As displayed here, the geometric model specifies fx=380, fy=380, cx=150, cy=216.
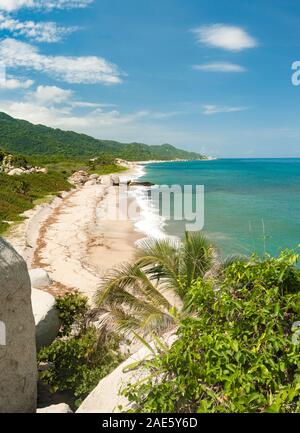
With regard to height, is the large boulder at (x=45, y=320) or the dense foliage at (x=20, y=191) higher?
the dense foliage at (x=20, y=191)

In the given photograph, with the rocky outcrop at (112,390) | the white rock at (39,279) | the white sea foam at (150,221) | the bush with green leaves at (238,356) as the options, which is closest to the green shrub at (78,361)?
the rocky outcrop at (112,390)

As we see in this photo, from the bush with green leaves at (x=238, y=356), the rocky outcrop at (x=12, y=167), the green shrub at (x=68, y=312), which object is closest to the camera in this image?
the bush with green leaves at (x=238, y=356)

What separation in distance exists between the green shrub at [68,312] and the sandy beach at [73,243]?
134 inches

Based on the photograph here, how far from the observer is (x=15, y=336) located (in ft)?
16.1

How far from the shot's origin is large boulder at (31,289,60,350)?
7324 mm

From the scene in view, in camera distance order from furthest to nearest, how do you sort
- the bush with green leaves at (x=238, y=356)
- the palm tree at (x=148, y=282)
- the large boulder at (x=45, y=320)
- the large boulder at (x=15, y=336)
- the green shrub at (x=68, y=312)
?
1. the green shrub at (x=68, y=312)
2. the large boulder at (x=45, y=320)
3. the palm tree at (x=148, y=282)
4. the large boulder at (x=15, y=336)
5. the bush with green leaves at (x=238, y=356)

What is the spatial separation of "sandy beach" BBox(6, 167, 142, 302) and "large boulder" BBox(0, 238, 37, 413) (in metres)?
6.46

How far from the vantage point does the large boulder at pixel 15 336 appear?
4699 millimetres

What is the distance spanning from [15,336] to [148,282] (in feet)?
9.31

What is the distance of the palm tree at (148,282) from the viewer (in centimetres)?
671

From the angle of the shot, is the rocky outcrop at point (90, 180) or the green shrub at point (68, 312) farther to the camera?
the rocky outcrop at point (90, 180)

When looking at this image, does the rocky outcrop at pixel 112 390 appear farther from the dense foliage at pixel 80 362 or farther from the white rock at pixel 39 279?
the white rock at pixel 39 279

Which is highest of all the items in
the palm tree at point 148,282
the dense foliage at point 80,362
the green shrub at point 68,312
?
the palm tree at point 148,282
